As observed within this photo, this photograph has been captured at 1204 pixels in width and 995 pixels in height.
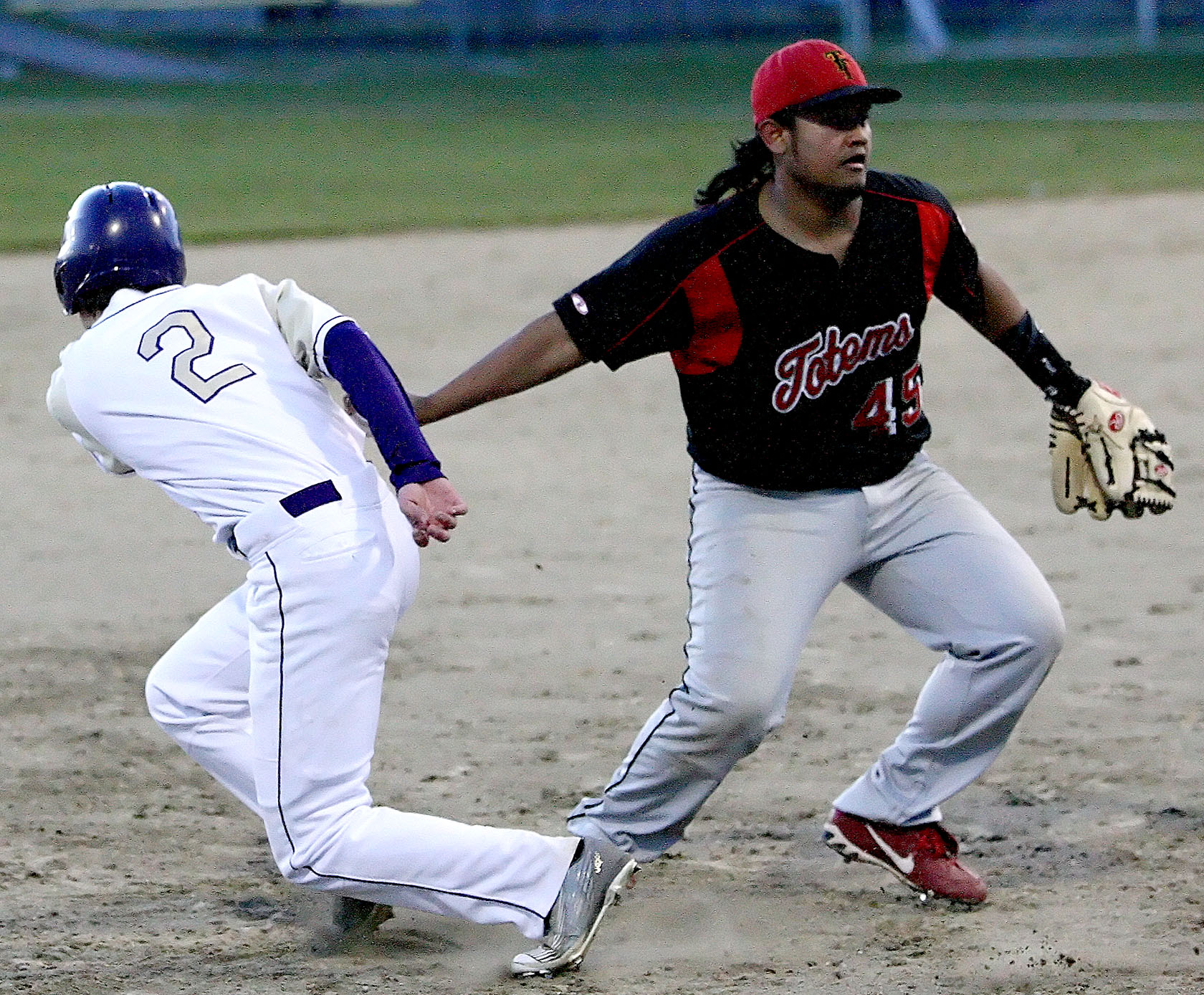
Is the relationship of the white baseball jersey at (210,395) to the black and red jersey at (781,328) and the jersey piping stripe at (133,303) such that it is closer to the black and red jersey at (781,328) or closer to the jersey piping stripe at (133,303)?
the jersey piping stripe at (133,303)

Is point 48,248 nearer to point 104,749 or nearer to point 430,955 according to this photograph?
point 104,749

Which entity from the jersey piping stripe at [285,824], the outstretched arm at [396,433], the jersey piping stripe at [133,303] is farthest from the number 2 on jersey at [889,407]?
the jersey piping stripe at [133,303]

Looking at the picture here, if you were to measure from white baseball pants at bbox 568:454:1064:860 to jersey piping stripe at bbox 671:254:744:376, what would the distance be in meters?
0.28

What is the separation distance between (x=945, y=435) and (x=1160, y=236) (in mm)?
5322

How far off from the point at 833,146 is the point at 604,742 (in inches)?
72.6

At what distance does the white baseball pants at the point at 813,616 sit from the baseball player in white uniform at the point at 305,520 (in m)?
0.28

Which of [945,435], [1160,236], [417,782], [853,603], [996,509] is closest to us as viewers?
[417,782]

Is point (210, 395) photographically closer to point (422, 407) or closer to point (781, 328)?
point (422, 407)

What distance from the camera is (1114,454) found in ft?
13.7

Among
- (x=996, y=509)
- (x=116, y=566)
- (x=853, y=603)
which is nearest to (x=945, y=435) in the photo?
(x=996, y=509)

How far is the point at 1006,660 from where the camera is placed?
383cm

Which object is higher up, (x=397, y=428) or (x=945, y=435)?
(x=397, y=428)

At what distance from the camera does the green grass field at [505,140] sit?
15531mm

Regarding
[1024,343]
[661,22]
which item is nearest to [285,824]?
[1024,343]
